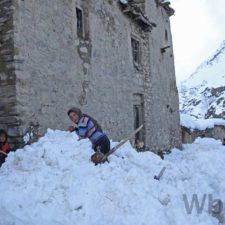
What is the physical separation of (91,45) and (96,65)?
54 cm

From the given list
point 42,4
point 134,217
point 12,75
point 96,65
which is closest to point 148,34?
point 96,65

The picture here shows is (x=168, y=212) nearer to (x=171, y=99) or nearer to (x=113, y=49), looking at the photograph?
(x=113, y=49)

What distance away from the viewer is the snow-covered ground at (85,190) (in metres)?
5.50

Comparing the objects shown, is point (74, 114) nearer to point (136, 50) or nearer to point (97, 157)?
point (97, 157)

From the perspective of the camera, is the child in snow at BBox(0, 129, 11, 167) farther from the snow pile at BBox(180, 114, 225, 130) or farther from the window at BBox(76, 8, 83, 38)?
the snow pile at BBox(180, 114, 225, 130)

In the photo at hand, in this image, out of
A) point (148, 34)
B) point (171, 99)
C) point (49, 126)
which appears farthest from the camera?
point (171, 99)

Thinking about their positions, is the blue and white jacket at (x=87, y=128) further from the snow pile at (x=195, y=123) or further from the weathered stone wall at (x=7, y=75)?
the snow pile at (x=195, y=123)

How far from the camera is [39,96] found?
8.67 meters

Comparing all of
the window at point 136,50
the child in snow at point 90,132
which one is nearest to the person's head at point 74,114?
the child in snow at point 90,132

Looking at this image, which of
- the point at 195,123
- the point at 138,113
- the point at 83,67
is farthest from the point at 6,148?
the point at 195,123

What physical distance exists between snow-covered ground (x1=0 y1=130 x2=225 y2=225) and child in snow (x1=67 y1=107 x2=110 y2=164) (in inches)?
5.8

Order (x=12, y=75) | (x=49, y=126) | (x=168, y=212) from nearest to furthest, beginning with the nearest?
A: (x=168, y=212) → (x=12, y=75) → (x=49, y=126)

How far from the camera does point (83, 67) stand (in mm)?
10453

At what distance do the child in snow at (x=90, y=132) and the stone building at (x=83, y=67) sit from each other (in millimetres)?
1246
